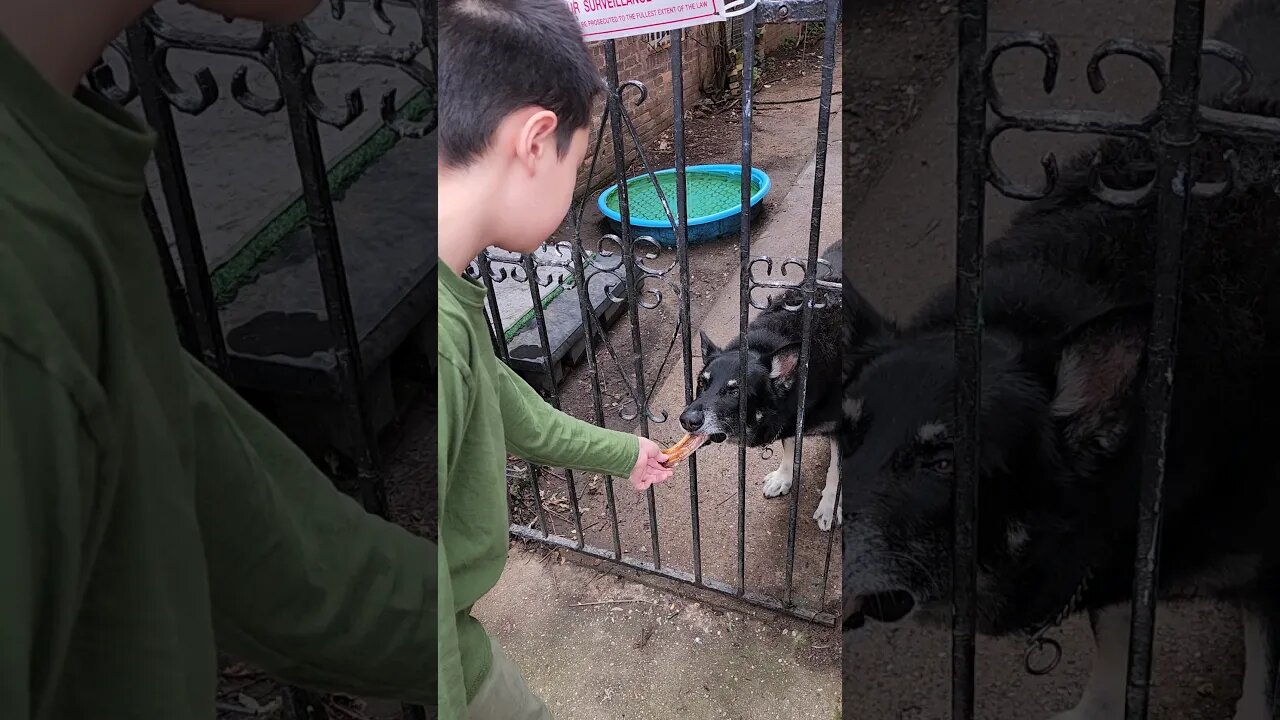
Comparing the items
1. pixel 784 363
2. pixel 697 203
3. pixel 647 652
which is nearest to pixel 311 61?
pixel 784 363

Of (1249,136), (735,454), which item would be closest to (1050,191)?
(1249,136)

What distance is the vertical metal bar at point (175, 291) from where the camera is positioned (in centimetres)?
42

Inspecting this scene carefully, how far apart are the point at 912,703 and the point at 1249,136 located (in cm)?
95

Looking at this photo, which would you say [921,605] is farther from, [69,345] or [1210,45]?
[69,345]

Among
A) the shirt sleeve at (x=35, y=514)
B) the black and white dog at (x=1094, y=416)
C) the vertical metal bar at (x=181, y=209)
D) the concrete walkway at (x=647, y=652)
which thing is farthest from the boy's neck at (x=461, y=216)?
the concrete walkway at (x=647, y=652)

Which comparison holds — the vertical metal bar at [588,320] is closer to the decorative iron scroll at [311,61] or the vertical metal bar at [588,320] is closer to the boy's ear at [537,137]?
the boy's ear at [537,137]

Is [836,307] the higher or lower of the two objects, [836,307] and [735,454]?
the higher

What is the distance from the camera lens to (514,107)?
0.65 metres

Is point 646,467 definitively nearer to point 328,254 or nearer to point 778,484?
point 328,254

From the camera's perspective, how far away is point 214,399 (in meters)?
0.42

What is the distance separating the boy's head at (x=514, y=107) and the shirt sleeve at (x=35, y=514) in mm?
351

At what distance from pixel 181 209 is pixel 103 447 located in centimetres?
22

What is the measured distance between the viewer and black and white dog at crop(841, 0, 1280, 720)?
931 millimetres

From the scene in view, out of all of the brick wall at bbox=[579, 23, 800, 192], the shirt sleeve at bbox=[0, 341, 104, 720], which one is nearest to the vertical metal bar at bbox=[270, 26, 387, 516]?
the shirt sleeve at bbox=[0, 341, 104, 720]
